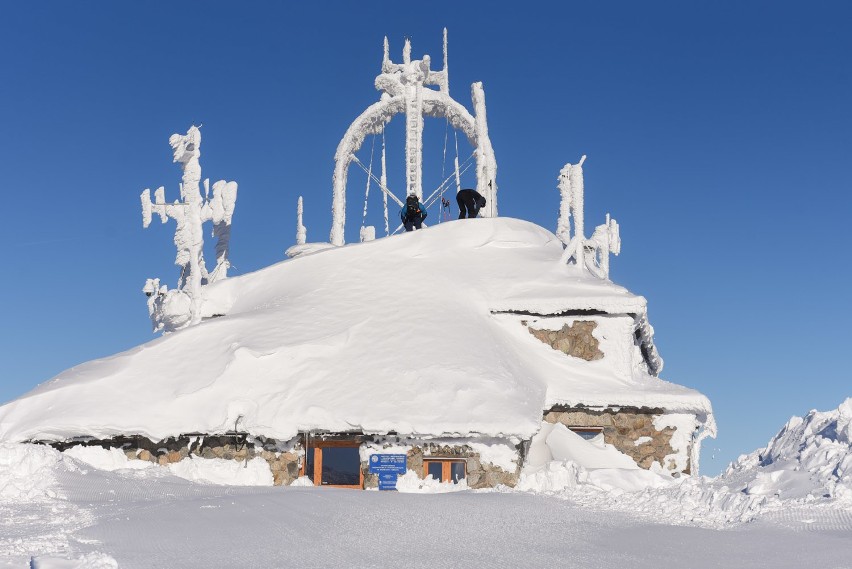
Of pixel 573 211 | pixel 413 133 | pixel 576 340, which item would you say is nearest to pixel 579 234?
pixel 573 211

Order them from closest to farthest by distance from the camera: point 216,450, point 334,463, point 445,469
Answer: point 445,469 < point 216,450 < point 334,463

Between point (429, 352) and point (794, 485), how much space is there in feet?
28.8

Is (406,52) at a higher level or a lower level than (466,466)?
higher

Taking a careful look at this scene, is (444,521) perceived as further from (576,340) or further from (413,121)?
(413,121)

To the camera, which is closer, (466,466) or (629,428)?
(466,466)

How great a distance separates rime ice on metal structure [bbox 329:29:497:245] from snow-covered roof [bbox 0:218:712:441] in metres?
3.78

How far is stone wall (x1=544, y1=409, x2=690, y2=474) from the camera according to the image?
1834 centimetres

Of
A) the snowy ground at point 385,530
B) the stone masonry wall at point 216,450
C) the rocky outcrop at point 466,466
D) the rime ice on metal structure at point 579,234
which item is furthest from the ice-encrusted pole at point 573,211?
the snowy ground at point 385,530

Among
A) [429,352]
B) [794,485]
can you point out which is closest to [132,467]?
[429,352]

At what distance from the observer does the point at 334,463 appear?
17.2 meters

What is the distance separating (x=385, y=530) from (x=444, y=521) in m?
0.82

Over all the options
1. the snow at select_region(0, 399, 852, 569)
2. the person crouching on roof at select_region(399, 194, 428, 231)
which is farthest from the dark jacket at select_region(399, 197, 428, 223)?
the snow at select_region(0, 399, 852, 569)

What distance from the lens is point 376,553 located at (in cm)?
775

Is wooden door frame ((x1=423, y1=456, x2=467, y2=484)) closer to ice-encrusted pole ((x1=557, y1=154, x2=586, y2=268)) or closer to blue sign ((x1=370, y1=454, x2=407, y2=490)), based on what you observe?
blue sign ((x1=370, y1=454, x2=407, y2=490))
